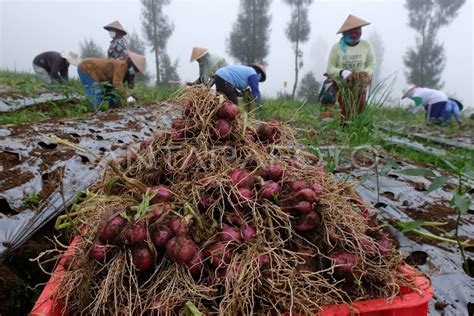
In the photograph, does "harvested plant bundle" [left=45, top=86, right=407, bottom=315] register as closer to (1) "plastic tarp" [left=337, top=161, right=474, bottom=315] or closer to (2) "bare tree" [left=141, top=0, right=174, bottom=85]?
(1) "plastic tarp" [left=337, top=161, right=474, bottom=315]

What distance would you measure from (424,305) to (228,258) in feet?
1.37

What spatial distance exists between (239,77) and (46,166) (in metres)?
2.46

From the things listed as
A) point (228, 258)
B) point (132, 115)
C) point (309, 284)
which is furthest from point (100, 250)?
point (132, 115)

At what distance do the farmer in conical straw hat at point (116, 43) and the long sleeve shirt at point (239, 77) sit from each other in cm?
260

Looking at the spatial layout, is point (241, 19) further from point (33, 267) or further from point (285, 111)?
point (33, 267)

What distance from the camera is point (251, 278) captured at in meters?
0.67

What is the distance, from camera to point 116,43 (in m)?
5.66

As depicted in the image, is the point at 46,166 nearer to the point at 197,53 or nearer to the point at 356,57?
the point at 197,53

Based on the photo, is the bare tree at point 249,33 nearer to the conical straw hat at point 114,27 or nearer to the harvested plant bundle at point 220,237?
the conical straw hat at point 114,27

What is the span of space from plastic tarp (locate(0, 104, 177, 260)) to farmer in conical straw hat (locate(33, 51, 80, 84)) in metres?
4.78

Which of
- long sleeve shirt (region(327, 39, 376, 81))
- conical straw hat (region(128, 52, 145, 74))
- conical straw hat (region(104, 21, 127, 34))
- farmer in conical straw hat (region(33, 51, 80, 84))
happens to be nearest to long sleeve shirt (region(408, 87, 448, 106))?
long sleeve shirt (region(327, 39, 376, 81))

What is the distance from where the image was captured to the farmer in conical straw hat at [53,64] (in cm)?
629

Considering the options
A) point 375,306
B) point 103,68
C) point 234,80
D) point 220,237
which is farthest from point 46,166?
point 103,68

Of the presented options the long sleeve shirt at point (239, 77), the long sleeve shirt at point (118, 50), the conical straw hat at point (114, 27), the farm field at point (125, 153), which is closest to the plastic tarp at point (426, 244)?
the farm field at point (125, 153)
